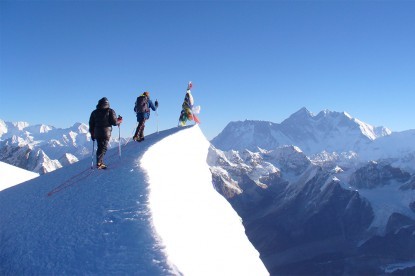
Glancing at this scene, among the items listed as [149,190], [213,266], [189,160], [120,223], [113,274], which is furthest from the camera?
[189,160]

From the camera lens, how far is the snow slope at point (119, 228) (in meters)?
9.94

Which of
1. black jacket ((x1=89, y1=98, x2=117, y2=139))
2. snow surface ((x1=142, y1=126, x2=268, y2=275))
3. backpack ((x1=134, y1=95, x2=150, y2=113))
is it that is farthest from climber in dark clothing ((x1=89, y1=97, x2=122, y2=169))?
backpack ((x1=134, y1=95, x2=150, y2=113))

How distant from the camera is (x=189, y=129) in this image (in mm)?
28719

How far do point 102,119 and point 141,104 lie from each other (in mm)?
7612

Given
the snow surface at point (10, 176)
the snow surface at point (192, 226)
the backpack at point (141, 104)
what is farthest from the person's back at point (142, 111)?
the snow surface at point (10, 176)

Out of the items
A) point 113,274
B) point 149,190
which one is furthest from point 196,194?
point 113,274

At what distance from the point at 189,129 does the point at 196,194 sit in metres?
13.3

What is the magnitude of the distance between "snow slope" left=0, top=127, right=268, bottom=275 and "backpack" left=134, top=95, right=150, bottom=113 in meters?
8.02

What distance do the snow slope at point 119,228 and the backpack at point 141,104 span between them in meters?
8.02

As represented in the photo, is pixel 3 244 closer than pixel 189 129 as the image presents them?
Yes

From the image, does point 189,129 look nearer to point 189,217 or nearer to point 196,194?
→ point 196,194

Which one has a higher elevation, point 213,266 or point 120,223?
point 120,223

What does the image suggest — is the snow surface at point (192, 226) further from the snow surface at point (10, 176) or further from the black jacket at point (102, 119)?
the snow surface at point (10, 176)

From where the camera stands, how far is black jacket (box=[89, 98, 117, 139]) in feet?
60.6
